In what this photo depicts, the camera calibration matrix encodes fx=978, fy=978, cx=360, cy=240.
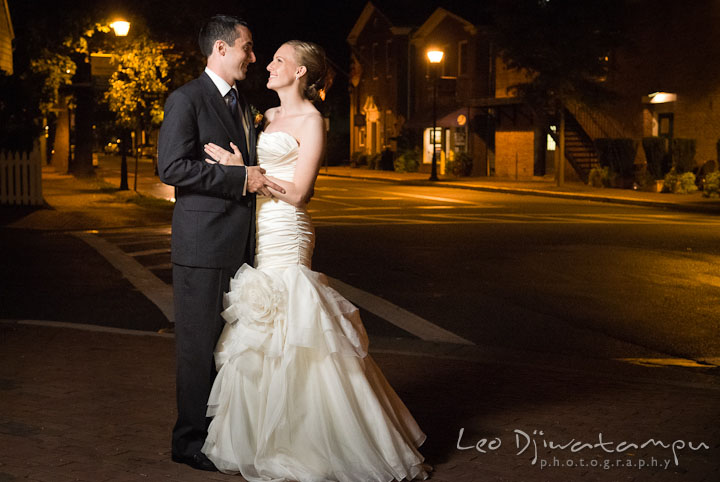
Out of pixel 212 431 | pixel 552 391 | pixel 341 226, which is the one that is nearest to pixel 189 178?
pixel 212 431

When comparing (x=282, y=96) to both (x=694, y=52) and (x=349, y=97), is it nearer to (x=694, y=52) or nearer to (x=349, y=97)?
(x=694, y=52)

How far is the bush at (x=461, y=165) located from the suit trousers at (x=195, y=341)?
126 feet

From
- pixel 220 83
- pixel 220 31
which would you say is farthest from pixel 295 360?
pixel 220 31

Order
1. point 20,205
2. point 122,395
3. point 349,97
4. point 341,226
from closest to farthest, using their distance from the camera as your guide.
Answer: point 122,395 → point 341,226 → point 20,205 → point 349,97

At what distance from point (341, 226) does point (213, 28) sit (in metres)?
14.0

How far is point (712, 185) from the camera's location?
1061 inches

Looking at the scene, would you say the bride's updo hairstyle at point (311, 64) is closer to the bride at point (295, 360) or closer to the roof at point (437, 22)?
the bride at point (295, 360)

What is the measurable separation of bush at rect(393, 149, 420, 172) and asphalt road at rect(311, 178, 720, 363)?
2399 cm

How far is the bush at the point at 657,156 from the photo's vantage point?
30.3 meters

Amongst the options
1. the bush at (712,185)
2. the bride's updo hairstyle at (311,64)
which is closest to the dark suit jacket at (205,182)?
the bride's updo hairstyle at (311,64)

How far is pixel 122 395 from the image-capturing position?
240 inches

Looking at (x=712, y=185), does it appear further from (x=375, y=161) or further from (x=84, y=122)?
(x=375, y=161)

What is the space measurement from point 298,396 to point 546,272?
8500mm

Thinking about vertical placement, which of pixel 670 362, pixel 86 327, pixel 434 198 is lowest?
pixel 670 362
